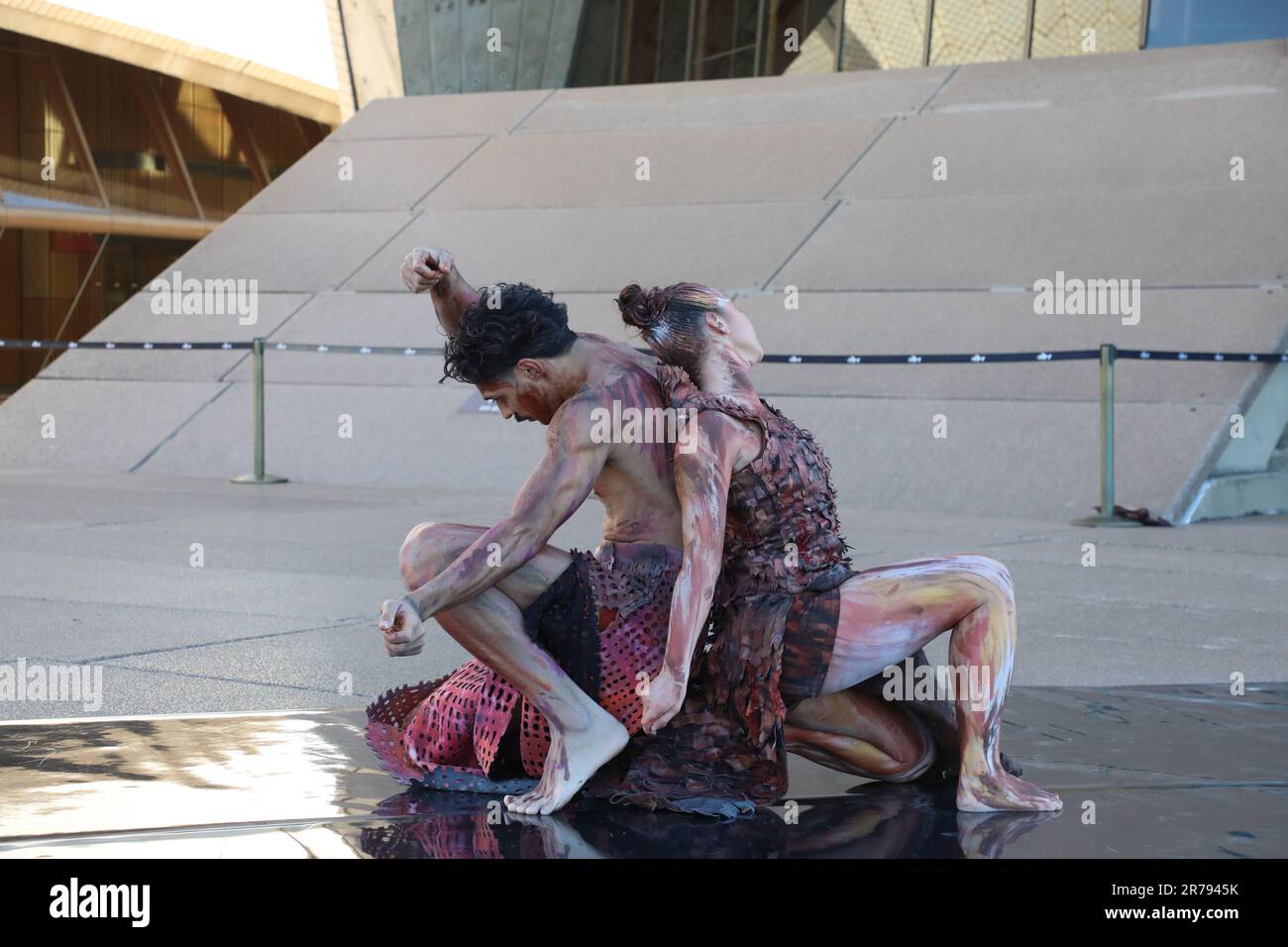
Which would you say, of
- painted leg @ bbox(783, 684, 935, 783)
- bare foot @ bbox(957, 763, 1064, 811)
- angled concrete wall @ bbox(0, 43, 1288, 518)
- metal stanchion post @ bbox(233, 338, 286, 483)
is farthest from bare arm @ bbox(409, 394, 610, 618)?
metal stanchion post @ bbox(233, 338, 286, 483)

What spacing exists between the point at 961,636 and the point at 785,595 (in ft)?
1.34

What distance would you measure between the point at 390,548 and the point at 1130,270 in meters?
6.89

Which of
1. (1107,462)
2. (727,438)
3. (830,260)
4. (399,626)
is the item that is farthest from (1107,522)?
(399,626)

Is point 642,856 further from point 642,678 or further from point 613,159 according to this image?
point 613,159

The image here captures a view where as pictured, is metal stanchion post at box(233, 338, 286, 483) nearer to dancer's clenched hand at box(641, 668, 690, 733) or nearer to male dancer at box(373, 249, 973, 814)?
male dancer at box(373, 249, 973, 814)

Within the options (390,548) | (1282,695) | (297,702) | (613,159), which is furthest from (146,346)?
(1282,695)

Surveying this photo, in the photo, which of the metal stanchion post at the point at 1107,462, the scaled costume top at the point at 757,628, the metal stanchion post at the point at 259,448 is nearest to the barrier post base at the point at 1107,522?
the metal stanchion post at the point at 1107,462

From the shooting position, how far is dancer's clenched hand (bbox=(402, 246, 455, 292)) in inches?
155

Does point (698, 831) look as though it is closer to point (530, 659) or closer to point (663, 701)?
point (663, 701)

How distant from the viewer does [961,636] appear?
381 cm

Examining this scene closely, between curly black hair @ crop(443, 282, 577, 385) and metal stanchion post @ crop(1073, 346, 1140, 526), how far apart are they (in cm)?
717

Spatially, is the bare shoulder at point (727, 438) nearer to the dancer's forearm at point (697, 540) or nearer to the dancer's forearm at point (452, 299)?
the dancer's forearm at point (697, 540)

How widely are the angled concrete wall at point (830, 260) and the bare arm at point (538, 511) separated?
750 centimetres

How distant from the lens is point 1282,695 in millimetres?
5352
